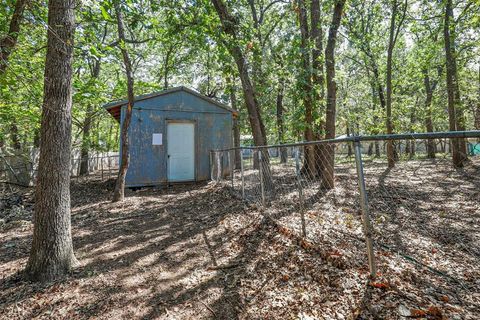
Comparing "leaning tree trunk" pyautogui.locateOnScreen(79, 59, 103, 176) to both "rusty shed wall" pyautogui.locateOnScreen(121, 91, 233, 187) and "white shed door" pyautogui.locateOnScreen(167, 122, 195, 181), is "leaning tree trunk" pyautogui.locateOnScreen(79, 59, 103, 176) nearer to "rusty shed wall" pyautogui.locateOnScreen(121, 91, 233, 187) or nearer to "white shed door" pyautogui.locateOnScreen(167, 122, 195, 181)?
"rusty shed wall" pyautogui.locateOnScreen(121, 91, 233, 187)

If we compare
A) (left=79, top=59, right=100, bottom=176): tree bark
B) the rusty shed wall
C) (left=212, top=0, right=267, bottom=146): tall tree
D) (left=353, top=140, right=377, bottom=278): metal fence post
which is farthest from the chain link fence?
(left=79, top=59, right=100, bottom=176): tree bark

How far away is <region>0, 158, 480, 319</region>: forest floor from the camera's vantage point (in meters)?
2.09

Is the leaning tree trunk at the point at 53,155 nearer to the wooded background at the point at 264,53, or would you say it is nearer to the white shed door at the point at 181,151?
the wooded background at the point at 264,53

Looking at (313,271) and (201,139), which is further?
(201,139)

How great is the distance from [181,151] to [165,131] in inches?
35.4

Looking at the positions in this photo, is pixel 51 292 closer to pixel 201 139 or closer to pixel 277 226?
pixel 277 226

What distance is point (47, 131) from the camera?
2.67 m

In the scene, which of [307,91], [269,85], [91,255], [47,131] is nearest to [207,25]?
[269,85]

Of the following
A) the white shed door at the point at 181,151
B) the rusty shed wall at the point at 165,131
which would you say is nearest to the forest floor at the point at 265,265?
the rusty shed wall at the point at 165,131

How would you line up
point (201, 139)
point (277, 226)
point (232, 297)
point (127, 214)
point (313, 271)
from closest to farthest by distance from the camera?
Answer: point (232, 297) → point (313, 271) → point (277, 226) → point (127, 214) → point (201, 139)

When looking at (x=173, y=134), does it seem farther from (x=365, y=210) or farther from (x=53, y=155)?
(x=365, y=210)

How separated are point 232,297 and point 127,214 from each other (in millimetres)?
3921

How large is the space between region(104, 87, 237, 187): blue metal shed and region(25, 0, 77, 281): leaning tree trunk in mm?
5533

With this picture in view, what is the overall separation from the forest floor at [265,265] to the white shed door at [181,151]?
151 inches
